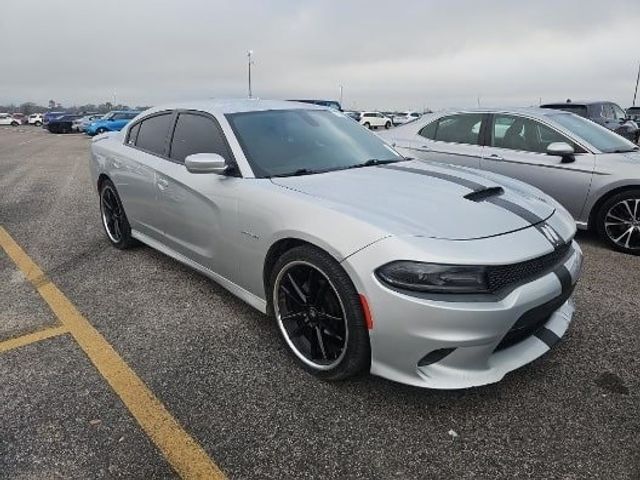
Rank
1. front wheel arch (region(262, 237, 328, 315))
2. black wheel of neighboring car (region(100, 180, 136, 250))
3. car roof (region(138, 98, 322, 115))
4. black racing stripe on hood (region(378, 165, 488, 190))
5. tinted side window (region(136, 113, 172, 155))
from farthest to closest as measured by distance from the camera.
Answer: black wheel of neighboring car (region(100, 180, 136, 250)), tinted side window (region(136, 113, 172, 155)), car roof (region(138, 98, 322, 115)), black racing stripe on hood (region(378, 165, 488, 190)), front wheel arch (region(262, 237, 328, 315))

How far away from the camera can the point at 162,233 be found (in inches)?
159

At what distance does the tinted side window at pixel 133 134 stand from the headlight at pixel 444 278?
10.9 feet

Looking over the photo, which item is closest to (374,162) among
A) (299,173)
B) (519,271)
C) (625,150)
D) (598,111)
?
A: (299,173)

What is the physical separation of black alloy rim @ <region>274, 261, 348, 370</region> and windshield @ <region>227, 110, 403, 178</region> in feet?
2.37

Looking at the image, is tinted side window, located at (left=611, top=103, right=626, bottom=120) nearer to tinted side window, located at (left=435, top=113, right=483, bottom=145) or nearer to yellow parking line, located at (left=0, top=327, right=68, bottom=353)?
tinted side window, located at (left=435, top=113, right=483, bottom=145)

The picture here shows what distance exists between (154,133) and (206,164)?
4.96 feet

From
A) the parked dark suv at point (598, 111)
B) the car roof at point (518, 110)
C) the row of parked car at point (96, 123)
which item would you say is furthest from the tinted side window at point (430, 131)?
the row of parked car at point (96, 123)

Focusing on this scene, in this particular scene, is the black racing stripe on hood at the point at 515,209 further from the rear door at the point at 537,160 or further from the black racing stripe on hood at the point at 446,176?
the rear door at the point at 537,160

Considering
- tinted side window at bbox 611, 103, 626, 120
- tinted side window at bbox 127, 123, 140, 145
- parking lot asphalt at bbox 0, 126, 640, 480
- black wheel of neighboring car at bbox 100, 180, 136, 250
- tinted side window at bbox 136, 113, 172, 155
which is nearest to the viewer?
parking lot asphalt at bbox 0, 126, 640, 480

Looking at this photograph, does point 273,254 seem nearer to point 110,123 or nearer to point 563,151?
point 563,151

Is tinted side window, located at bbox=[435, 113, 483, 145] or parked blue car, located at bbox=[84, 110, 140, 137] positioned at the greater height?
tinted side window, located at bbox=[435, 113, 483, 145]

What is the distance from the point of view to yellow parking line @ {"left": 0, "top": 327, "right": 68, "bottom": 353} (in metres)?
3.12

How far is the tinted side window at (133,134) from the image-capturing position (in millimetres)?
4625

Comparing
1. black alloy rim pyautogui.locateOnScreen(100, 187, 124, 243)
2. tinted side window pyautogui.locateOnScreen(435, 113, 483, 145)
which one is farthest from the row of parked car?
tinted side window pyautogui.locateOnScreen(435, 113, 483, 145)
